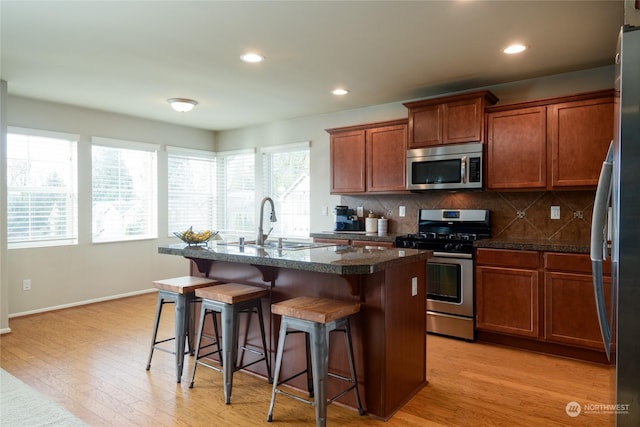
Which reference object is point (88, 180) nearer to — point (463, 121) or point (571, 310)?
point (463, 121)

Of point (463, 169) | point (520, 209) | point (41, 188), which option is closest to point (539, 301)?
point (520, 209)

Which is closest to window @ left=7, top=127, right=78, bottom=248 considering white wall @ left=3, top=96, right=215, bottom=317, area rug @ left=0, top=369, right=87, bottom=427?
white wall @ left=3, top=96, right=215, bottom=317

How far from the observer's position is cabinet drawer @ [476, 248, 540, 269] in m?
3.48

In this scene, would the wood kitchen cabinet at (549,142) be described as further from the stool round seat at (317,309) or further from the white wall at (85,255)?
the white wall at (85,255)

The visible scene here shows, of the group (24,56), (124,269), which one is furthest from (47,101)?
(124,269)

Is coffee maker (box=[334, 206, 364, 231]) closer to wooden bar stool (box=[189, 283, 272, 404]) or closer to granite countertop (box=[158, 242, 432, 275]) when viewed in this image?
granite countertop (box=[158, 242, 432, 275])

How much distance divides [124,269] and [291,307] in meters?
4.12

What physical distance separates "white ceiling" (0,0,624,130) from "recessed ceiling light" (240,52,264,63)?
2.5 inches

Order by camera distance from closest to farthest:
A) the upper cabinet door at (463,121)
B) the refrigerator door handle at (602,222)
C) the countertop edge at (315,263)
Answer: the refrigerator door handle at (602,222)
the countertop edge at (315,263)
the upper cabinet door at (463,121)

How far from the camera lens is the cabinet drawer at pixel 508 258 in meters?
3.48

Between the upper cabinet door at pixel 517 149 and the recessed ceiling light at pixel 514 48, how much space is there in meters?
0.65

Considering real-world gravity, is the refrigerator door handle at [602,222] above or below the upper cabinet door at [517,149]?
below

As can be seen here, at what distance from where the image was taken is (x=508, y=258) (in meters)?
3.59

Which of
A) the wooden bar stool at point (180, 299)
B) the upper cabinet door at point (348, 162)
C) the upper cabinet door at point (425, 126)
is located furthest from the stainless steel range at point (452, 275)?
the wooden bar stool at point (180, 299)
